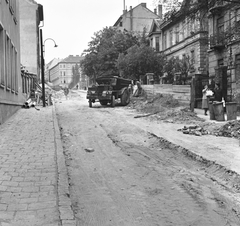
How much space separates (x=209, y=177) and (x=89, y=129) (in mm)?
7040

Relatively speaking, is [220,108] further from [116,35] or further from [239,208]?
[116,35]

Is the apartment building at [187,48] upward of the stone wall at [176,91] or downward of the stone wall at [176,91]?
upward

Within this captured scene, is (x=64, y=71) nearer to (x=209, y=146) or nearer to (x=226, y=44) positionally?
(x=226, y=44)

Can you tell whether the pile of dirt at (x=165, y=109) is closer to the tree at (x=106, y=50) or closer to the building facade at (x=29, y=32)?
the tree at (x=106, y=50)

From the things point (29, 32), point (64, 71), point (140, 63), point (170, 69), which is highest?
point (64, 71)

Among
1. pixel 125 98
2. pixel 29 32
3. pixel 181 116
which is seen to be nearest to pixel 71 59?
pixel 29 32

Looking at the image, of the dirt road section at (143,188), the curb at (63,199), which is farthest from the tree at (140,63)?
the curb at (63,199)

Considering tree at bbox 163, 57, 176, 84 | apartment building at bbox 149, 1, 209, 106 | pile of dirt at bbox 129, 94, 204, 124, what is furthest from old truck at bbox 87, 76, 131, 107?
tree at bbox 163, 57, 176, 84

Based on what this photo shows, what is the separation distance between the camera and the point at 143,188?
5.39 m

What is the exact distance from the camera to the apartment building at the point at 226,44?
11133 mm

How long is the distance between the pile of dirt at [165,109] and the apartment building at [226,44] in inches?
110

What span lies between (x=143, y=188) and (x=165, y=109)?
13779 mm

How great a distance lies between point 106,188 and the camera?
5371 millimetres

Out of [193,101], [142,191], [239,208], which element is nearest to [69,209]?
[142,191]
